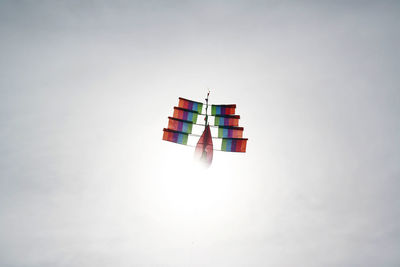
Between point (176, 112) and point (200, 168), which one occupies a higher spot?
point (176, 112)

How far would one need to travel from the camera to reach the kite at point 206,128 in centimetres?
1683

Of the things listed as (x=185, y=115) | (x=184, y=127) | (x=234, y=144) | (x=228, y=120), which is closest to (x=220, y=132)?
(x=228, y=120)

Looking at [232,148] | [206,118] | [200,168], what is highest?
[206,118]

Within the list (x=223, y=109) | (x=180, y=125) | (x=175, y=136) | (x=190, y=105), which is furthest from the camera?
(x=190, y=105)

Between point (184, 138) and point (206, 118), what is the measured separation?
175 centimetres

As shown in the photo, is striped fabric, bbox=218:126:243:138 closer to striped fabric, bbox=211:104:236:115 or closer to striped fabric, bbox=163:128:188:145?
striped fabric, bbox=211:104:236:115

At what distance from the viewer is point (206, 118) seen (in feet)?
56.4

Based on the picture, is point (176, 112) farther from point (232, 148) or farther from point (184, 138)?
point (232, 148)

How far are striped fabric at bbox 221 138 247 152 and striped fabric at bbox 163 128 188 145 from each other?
2261 mm

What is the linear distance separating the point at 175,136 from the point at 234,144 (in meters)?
3.41

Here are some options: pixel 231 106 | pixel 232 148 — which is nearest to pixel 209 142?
pixel 232 148

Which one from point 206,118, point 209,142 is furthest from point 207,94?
point 209,142

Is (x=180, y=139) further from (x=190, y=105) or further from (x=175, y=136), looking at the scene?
(x=190, y=105)

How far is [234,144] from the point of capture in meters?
16.9
